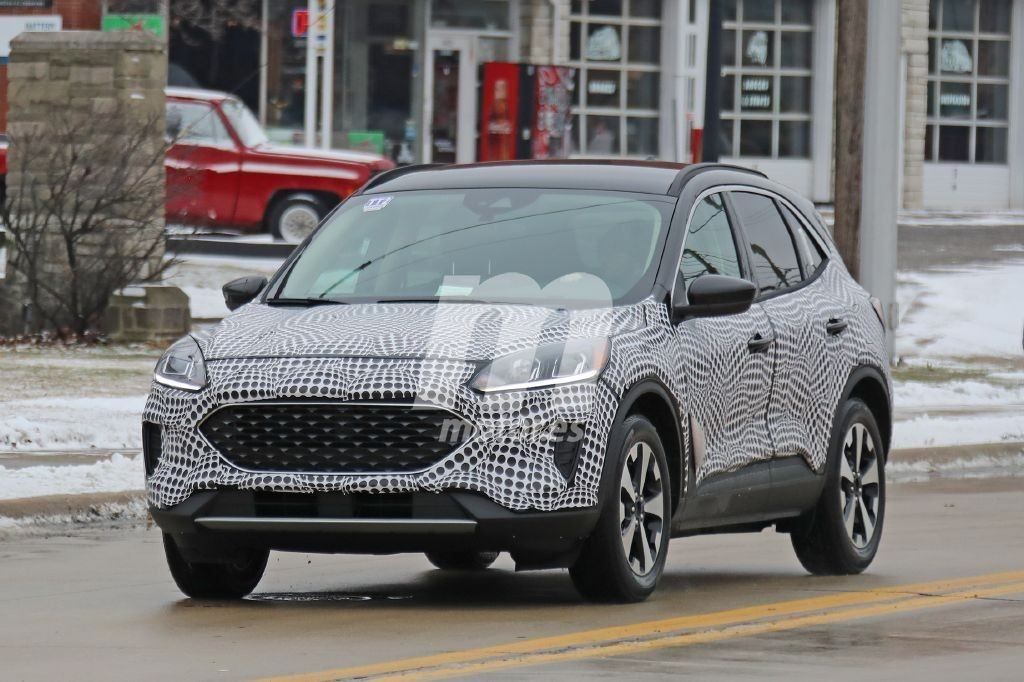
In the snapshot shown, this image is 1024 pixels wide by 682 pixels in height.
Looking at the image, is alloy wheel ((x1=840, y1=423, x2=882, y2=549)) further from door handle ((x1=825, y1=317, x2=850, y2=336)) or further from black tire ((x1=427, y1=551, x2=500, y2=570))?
black tire ((x1=427, y1=551, x2=500, y2=570))

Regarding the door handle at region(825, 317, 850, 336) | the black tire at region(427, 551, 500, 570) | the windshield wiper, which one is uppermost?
the windshield wiper

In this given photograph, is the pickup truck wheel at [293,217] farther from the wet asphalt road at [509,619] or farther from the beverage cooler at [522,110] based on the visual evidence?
the wet asphalt road at [509,619]

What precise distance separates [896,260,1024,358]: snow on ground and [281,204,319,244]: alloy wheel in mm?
7290

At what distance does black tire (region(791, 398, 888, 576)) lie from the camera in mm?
9562

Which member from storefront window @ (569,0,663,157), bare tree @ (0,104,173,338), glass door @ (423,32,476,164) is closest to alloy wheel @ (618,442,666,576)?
bare tree @ (0,104,173,338)

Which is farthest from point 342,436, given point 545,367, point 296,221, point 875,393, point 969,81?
point 969,81

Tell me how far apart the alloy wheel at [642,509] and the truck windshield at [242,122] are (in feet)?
66.2

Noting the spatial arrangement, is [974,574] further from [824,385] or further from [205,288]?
[205,288]

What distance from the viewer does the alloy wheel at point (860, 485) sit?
974 cm

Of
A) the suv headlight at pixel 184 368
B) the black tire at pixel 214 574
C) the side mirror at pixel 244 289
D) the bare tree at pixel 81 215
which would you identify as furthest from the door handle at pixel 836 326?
the bare tree at pixel 81 215

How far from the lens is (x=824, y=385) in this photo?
9.55 m

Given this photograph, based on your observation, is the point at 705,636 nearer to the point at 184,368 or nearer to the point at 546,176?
the point at 184,368

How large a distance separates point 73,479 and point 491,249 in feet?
13.1

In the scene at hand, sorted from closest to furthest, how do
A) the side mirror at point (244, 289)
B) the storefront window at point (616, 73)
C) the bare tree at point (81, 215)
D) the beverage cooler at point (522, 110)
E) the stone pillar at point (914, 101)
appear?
the side mirror at point (244, 289), the bare tree at point (81, 215), the beverage cooler at point (522, 110), the storefront window at point (616, 73), the stone pillar at point (914, 101)
